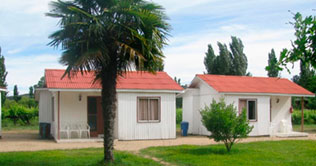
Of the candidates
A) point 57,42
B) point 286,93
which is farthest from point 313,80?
point 286,93

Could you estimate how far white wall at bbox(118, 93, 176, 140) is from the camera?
19312 millimetres

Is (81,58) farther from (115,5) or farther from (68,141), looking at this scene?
(68,141)

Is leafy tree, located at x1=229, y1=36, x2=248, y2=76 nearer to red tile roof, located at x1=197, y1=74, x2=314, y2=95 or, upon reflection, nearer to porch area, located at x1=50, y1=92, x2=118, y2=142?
red tile roof, located at x1=197, y1=74, x2=314, y2=95

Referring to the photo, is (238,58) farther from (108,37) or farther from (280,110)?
(108,37)

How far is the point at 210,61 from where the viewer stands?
40562mm

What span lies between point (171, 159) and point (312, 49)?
9.27 meters

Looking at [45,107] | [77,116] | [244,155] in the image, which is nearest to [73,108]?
[77,116]

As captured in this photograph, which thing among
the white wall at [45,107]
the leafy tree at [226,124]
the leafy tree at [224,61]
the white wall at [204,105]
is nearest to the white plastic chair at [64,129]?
the white wall at [45,107]

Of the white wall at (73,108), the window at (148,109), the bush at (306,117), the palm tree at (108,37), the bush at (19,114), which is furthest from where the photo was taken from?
the bush at (306,117)

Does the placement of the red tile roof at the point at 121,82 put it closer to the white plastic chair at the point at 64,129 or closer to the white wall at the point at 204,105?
the white plastic chair at the point at 64,129

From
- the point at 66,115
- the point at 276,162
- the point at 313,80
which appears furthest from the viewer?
the point at 66,115

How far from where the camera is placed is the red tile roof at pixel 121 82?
1880 cm

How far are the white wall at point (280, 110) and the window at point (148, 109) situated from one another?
309 inches

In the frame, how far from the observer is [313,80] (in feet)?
13.0
